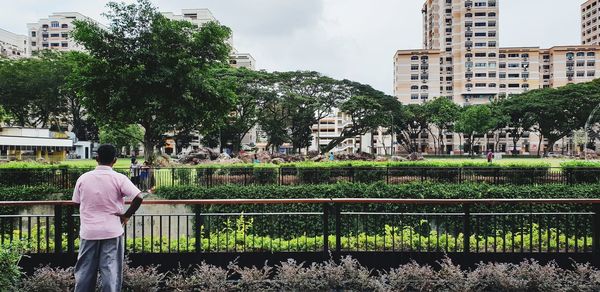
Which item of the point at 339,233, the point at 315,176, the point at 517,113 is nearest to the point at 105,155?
the point at 339,233

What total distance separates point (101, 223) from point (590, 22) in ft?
490

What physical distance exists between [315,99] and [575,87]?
127ft

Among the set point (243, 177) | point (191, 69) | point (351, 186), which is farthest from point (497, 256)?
point (191, 69)

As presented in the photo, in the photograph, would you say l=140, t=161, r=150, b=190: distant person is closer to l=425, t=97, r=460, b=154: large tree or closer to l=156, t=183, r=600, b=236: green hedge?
l=156, t=183, r=600, b=236: green hedge

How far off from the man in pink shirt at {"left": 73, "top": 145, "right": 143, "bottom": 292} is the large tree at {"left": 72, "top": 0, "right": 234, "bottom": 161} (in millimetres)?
18219

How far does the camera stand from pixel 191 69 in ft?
76.7

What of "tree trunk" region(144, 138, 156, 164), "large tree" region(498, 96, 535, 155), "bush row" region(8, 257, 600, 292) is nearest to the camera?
"bush row" region(8, 257, 600, 292)

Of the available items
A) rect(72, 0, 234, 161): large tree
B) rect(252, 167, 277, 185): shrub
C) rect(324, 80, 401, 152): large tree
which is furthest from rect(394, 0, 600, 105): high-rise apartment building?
rect(252, 167, 277, 185): shrub

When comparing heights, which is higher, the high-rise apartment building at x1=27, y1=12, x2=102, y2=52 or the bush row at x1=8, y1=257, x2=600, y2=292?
the high-rise apartment building at x1=27, y1=12, x2=102, y2=52

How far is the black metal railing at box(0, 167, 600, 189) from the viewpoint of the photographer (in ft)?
59.1

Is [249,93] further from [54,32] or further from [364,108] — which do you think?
[54,32]

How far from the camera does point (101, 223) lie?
15.5ft

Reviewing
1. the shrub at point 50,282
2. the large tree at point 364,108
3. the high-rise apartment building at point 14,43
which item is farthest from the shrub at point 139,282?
the high-rise apartment building at point 14,43

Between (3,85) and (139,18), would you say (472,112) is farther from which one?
(3,85)
